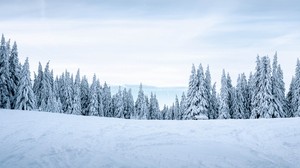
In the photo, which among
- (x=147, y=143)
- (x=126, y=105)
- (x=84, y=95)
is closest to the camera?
(x=147, y=143)

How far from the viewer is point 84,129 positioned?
727 inches

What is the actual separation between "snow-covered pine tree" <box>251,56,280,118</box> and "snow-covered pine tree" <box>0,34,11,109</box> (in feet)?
132

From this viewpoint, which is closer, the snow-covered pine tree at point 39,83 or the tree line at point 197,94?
the tree line at point 197,94

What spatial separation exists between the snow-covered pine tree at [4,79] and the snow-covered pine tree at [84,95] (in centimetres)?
3729

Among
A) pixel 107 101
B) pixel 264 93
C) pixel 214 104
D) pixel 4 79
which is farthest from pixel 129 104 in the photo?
pixel 264 93

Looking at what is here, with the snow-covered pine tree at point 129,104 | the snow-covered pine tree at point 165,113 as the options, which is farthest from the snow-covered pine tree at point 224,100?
the snow-covered pine tree at point 165,113

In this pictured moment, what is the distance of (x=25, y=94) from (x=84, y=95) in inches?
1628

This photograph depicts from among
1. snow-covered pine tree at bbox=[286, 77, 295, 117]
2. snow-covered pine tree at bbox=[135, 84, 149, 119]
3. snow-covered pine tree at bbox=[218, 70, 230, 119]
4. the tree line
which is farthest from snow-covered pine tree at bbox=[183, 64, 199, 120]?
snow-covered pine tree at bbox=[135, 84, 149, 119]

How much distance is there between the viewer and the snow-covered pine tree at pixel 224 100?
67.9 metres

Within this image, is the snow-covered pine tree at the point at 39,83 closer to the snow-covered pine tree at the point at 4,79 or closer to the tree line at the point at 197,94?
the tree line at the point at 197,94

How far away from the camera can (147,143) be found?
623 inches

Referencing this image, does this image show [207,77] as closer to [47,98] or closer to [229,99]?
[229,99]

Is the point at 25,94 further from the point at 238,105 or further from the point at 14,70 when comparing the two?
the point at 238,105

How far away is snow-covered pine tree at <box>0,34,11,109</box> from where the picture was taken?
52844 mm
